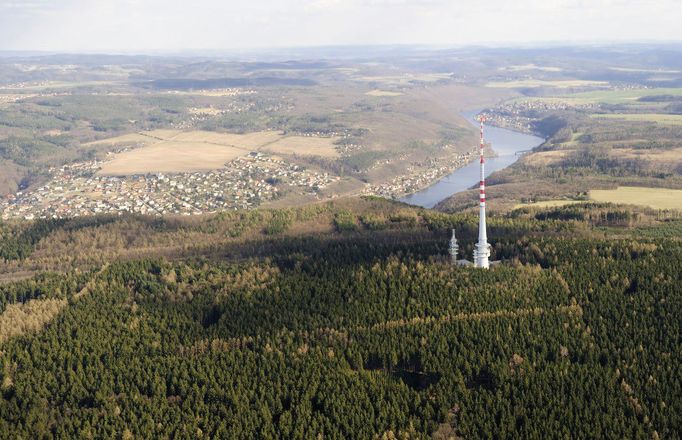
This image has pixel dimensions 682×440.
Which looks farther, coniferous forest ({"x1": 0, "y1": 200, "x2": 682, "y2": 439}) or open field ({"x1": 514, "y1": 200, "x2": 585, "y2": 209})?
open field ({"x1": 514, "y1": 200, "x2": 585, "y2": 209})

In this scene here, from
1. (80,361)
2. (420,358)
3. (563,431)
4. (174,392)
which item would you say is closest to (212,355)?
(174,392)

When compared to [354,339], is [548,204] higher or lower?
lower

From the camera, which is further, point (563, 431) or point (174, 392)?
point (174, 392)

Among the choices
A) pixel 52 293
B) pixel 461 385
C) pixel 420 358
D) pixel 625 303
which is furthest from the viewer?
pixel 52 293

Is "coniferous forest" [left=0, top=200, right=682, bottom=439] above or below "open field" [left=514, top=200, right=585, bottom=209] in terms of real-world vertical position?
above

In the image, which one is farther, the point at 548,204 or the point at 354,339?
the point at 548,204

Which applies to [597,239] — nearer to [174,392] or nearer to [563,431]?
[563,431]

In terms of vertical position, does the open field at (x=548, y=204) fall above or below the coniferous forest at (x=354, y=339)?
below

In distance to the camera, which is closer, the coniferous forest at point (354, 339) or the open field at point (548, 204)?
the coniferous forest at point (354, 339)
